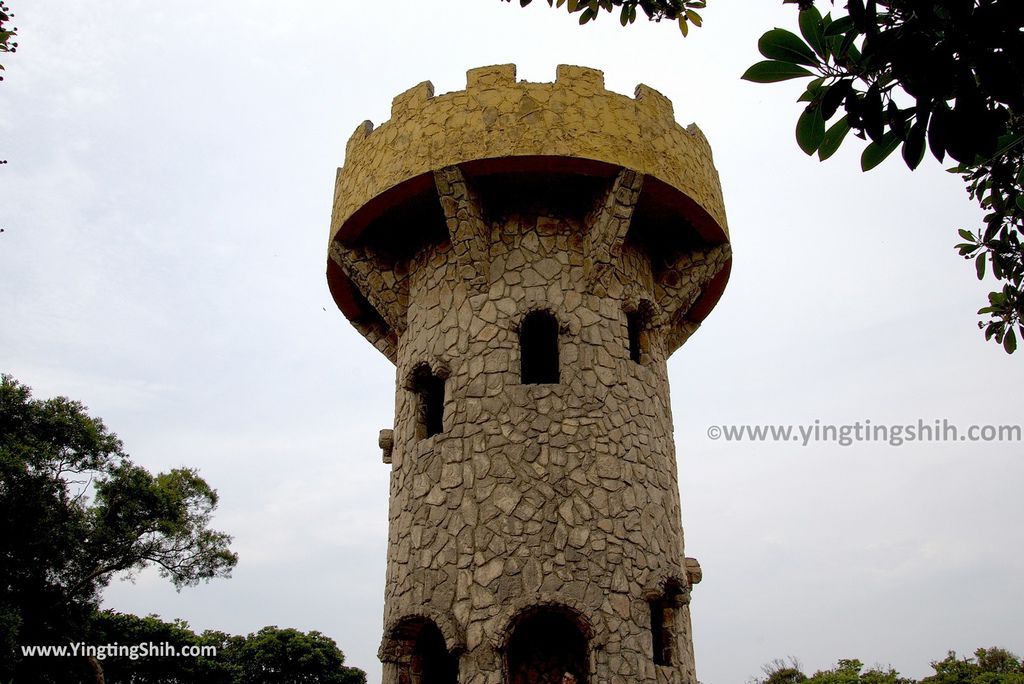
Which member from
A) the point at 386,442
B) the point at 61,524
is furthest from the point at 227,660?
the point at 386,442

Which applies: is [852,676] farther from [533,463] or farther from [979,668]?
[533,463]

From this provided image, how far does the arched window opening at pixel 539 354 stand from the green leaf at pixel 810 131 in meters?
7.60

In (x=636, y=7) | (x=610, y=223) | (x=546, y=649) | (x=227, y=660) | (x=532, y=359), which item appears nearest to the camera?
(x=636, y=7)

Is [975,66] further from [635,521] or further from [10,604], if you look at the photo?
[10,604]

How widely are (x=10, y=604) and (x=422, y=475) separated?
1062 centimetres

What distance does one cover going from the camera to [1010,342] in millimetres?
4902

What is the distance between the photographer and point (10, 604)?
15.3 meters

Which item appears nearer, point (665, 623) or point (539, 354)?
point (665, 623)

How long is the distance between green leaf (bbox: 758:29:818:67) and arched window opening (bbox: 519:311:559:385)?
772 cm

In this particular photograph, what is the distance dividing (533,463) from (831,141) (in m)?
6.19

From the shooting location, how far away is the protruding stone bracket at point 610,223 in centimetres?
926

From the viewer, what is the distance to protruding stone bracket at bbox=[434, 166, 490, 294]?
9.27 m

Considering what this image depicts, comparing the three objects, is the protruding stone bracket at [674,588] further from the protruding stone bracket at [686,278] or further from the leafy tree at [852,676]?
the leafy tree at [852,676]

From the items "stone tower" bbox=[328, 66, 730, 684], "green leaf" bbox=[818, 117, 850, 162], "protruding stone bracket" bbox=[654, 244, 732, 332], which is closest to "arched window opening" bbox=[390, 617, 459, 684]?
"stone tower" bbox=[328, 66, 730, 684]
